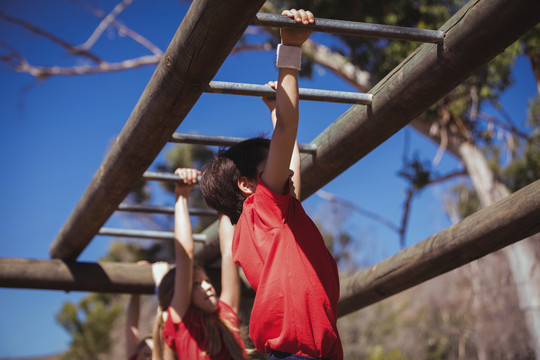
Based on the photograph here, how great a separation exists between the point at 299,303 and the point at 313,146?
931 millimetres

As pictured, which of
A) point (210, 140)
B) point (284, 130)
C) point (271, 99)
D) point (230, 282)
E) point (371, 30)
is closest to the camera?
point (284, 130)

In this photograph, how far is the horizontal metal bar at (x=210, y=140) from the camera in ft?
6.89

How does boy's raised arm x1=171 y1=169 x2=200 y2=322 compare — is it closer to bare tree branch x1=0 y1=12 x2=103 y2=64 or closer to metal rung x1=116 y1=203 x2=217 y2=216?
metal rung x1=116 y1=203 x2=217 y2=216

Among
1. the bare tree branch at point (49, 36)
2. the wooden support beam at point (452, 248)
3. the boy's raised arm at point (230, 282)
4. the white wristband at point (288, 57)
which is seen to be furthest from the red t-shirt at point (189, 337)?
the bare tree branch at point (49, 36)

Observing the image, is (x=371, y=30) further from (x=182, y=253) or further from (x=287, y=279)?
(x=182, y=253)

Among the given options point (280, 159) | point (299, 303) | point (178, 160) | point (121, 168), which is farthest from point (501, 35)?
point (178, 160)

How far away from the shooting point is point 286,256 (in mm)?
1512

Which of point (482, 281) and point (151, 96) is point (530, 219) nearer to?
point (151, 96)

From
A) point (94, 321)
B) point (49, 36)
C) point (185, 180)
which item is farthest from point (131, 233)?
point (94, 321)

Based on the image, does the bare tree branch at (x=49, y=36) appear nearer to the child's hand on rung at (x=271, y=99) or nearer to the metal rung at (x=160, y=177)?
the metal rung at (x=160, y=177)

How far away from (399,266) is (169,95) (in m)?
1.57

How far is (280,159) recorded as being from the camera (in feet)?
4.85

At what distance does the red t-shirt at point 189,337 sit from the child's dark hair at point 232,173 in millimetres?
1044

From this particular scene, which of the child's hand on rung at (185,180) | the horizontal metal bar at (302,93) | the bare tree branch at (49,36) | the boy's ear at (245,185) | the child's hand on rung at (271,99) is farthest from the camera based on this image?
the bare tree branch at (49,36)
